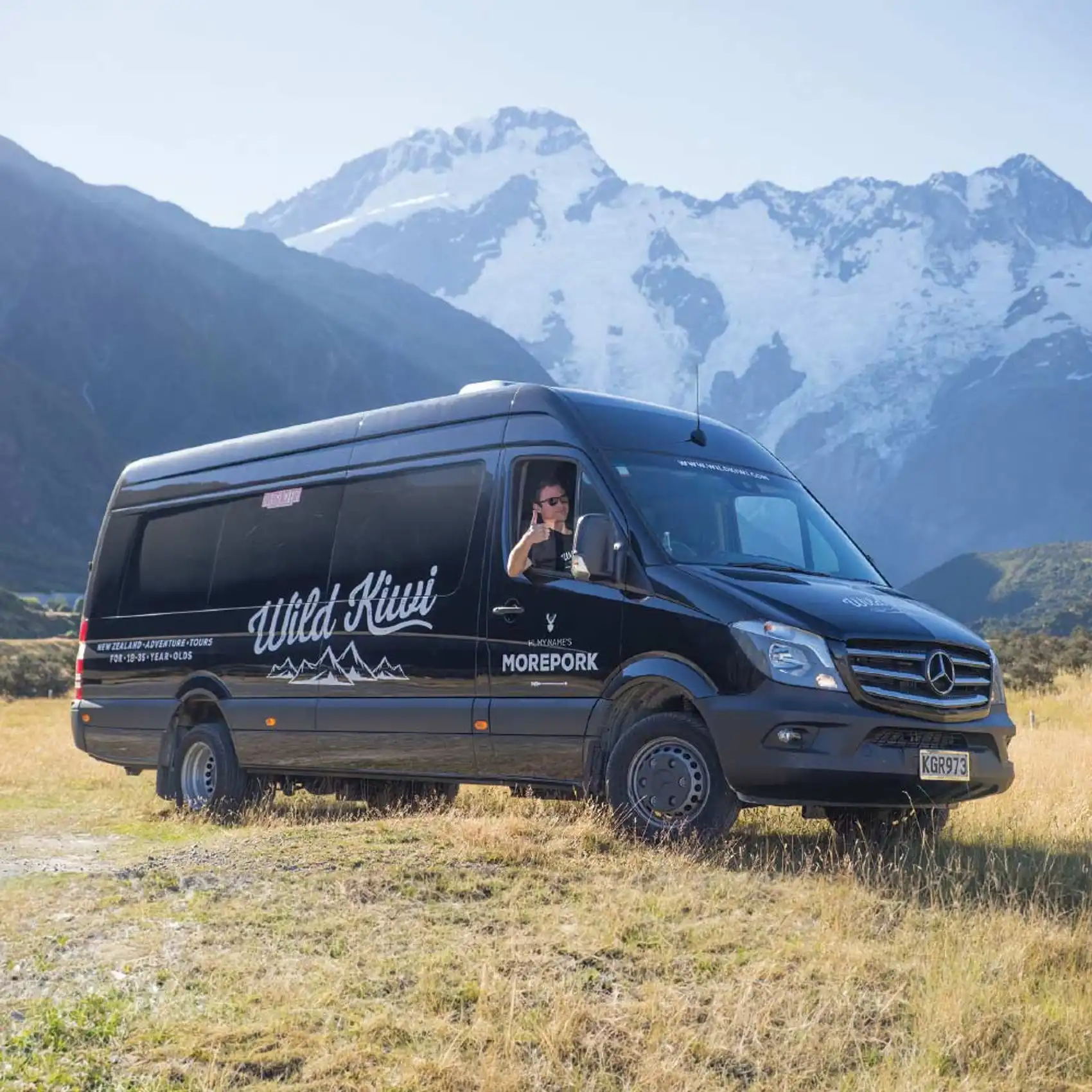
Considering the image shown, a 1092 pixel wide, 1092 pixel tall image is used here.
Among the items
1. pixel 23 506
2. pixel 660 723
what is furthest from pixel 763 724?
pixel 23 506

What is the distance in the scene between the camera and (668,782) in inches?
297

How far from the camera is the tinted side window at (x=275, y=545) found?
33.5 ft

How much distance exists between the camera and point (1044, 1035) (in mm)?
4727

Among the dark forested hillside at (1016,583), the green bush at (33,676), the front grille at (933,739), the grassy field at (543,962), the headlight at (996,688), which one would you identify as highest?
the dark forested hillside at (1016,583)

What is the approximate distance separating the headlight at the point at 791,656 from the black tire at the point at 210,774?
16.6 ft

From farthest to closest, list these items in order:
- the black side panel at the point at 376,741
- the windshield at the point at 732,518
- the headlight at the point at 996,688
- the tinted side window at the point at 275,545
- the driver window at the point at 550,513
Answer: the tinted side window at the point at 275,545 < the black side panel at the point at 376,741 < the driver window at the point at 550,513 < the windshield at the point at 732,518 < the headlight at the point at 996,688

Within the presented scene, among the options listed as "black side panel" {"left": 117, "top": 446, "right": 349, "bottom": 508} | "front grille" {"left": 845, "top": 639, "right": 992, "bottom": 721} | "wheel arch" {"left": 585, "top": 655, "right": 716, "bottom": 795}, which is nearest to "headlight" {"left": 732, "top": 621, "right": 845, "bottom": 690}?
"front grille" {"left": 845, "top": 639, "right": 992, "bottom": 721}

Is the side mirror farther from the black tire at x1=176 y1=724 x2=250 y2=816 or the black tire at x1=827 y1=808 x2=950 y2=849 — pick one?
the black tire at x1=176 y1=724 x2=250 y2=816

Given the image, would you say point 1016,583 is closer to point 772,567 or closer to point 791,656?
point 772,567

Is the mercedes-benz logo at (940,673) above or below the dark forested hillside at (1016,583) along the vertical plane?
below

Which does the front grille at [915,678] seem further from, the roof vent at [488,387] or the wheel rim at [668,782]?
the roof vent at [488,387]

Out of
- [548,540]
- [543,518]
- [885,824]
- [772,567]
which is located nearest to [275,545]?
[543,518]

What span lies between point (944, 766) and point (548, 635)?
235cm

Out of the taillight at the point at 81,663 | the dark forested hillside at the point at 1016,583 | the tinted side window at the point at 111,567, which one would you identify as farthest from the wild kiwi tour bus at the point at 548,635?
the dark forested hillside at the point at 1016,583
